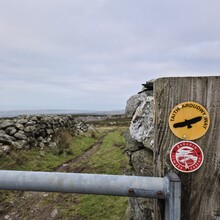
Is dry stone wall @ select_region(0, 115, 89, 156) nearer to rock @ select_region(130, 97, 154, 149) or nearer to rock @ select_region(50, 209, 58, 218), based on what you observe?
rock @ select_region(50, 209, 58, 218)

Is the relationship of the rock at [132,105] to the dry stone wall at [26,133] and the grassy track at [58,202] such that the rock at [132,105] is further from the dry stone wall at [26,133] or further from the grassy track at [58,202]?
the dry stone wall at [26,133]

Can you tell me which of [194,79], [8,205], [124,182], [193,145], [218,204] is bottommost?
[8,205]

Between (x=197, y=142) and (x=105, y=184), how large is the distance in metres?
0.47

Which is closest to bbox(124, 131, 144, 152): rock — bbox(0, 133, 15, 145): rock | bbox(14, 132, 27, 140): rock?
bbox(0, 133, 15, 145): rock

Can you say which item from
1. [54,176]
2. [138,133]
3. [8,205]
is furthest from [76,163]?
[54,176]

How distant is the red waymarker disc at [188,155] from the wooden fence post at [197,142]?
19mm

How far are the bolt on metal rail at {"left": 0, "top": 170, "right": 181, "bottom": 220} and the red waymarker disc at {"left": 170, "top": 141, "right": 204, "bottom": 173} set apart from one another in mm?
76

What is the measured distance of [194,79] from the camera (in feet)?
3.76

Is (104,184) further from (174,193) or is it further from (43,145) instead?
(43,145)

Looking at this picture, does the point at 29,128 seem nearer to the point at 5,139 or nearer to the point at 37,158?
the point at 5,139

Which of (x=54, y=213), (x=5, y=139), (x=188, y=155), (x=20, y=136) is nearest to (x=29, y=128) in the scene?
(x=20, y=136)

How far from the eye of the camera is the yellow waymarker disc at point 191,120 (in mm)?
1144

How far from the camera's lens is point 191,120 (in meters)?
1.15

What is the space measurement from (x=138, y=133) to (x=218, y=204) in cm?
233
